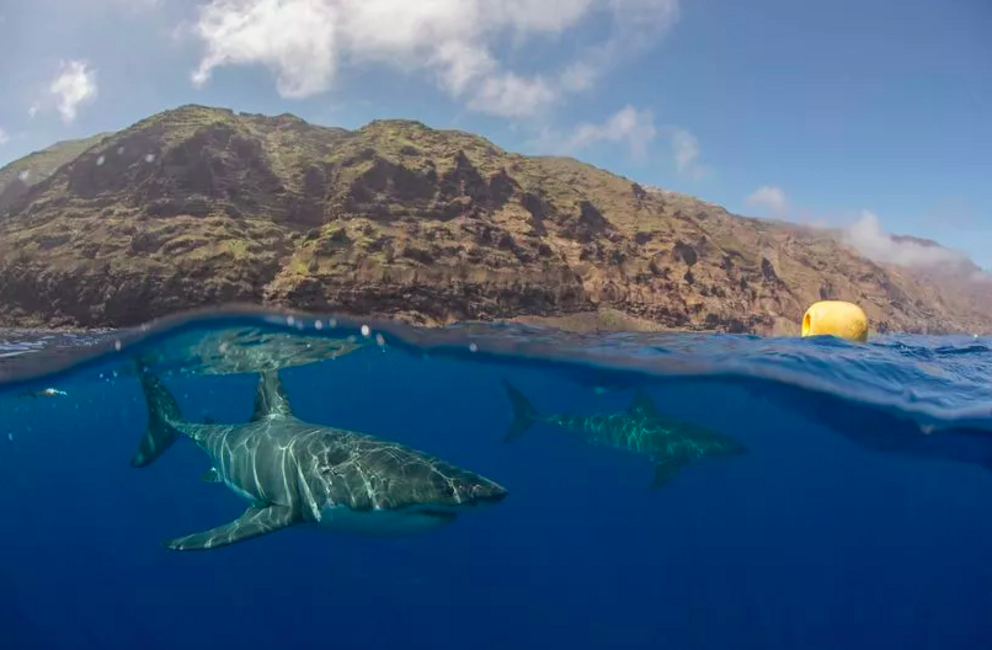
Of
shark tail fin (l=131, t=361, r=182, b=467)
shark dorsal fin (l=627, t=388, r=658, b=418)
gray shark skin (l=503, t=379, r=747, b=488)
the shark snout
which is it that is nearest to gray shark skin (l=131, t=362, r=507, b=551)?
the shark snout

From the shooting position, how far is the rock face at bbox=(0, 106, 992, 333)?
81.4 ft

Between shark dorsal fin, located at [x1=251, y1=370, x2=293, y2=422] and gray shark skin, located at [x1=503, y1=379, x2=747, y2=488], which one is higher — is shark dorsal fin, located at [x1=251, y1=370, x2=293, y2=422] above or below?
above

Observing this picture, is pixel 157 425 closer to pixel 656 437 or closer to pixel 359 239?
pixel 656 437

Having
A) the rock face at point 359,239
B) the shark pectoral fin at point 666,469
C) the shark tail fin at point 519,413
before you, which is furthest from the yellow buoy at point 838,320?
the rock face at point 359,239

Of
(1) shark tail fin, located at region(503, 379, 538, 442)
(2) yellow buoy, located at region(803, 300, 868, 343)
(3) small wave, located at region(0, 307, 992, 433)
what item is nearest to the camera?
(2) yellow buoy, located at region(803, 300, 868, 343)

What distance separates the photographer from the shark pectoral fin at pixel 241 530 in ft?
17.9

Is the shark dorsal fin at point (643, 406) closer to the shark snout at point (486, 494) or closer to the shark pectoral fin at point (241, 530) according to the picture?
the shark snout at point (486, 494)

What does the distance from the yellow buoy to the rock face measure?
19.1 metres

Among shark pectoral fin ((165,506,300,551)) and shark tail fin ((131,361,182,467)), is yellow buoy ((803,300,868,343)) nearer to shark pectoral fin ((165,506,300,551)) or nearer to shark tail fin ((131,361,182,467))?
shark pectoral fin ((165,506,300,551))

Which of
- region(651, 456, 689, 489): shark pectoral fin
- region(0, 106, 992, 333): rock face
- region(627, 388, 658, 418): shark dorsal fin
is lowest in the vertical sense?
region(651, 456, 689, 489): shark pectoral fin

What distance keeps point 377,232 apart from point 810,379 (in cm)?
2411

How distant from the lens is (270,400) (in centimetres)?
838

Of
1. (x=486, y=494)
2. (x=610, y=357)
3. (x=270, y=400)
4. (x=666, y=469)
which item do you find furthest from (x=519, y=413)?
(x=486, y=494)

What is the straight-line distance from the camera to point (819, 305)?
10547 millimetres
